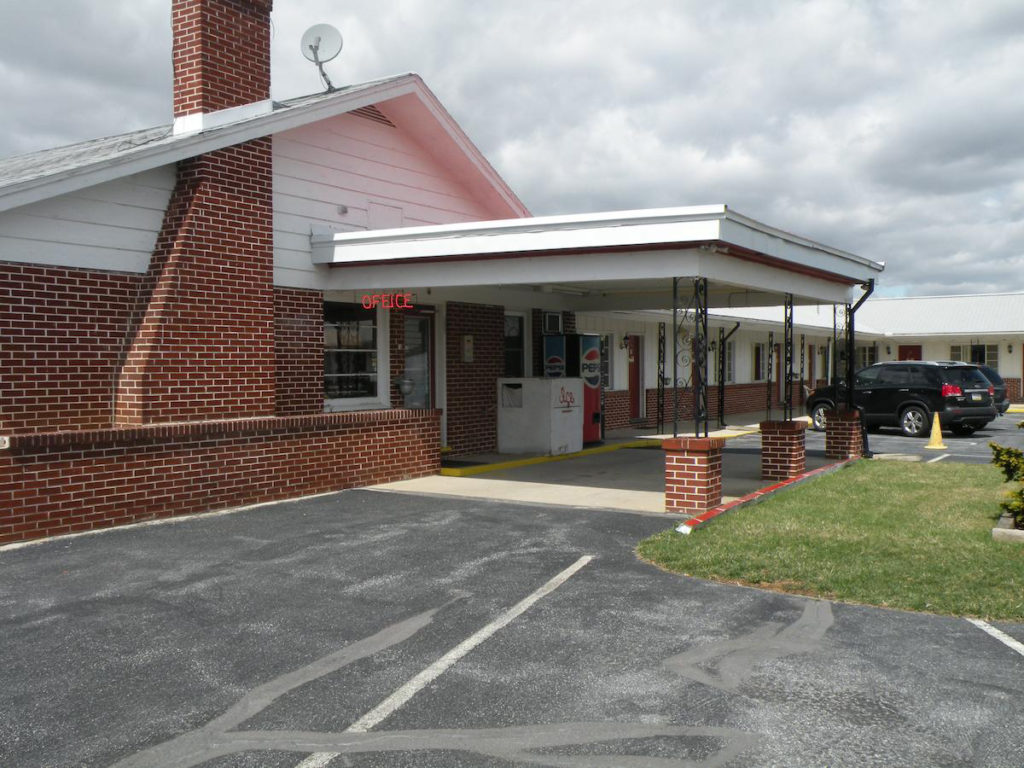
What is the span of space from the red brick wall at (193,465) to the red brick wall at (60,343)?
103 cm

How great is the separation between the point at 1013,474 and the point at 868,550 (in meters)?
2.36

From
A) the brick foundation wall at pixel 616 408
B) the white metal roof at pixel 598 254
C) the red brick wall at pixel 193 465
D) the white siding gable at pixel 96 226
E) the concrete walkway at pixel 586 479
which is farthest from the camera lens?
the brick foundation wall at pixel 616 408

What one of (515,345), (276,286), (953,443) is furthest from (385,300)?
(953,443)

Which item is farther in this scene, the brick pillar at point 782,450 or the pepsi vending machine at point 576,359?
the pepsi vending machine at point 576,359

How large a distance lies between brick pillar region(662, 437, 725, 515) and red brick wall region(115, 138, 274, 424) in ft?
16.4

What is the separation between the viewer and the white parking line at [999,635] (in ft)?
17.7

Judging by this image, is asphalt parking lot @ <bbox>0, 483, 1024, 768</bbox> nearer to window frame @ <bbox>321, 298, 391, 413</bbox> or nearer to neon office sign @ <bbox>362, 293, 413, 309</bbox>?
window frame @ <bbox>321, 298, 391, 413</bbox>

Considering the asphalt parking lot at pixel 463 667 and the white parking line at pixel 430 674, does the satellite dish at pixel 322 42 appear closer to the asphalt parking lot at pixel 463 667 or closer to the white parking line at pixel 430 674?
the asphalt parking lot at pixel 463 667

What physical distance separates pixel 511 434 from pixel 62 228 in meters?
8.10

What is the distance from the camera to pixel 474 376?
50.0ft

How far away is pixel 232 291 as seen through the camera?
1084 centimetres

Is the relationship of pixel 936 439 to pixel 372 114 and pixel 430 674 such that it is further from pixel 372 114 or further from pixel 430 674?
pixel 430 674

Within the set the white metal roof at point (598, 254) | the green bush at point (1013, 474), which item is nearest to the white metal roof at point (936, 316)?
the white metal roof at point (598, 254)

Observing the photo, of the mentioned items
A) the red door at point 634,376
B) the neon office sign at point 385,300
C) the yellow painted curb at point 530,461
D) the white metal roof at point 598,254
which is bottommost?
the yellow painted curb at point 530,461
